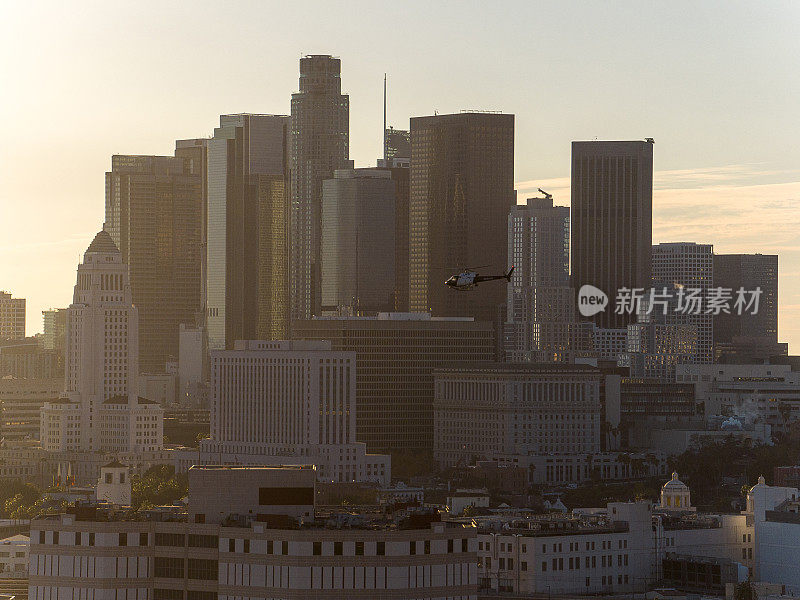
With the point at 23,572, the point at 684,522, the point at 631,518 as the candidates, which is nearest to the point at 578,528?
the point at 631,518

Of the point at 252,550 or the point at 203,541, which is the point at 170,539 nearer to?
the point at 203,541

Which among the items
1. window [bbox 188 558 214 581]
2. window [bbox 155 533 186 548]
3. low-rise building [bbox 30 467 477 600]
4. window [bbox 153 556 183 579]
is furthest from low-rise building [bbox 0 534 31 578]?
window [bbox 188 558 214 581]

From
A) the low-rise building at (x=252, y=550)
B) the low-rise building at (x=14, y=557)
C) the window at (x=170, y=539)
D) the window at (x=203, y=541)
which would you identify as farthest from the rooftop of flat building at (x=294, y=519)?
the low-rise building at (x=14, y=557)

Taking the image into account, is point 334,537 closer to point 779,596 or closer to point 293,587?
point 293,587

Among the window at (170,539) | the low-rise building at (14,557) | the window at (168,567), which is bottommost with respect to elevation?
the low-rise building at (14,557)

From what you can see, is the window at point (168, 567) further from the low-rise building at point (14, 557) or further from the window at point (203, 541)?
the low-rise building at point (14, 557)
